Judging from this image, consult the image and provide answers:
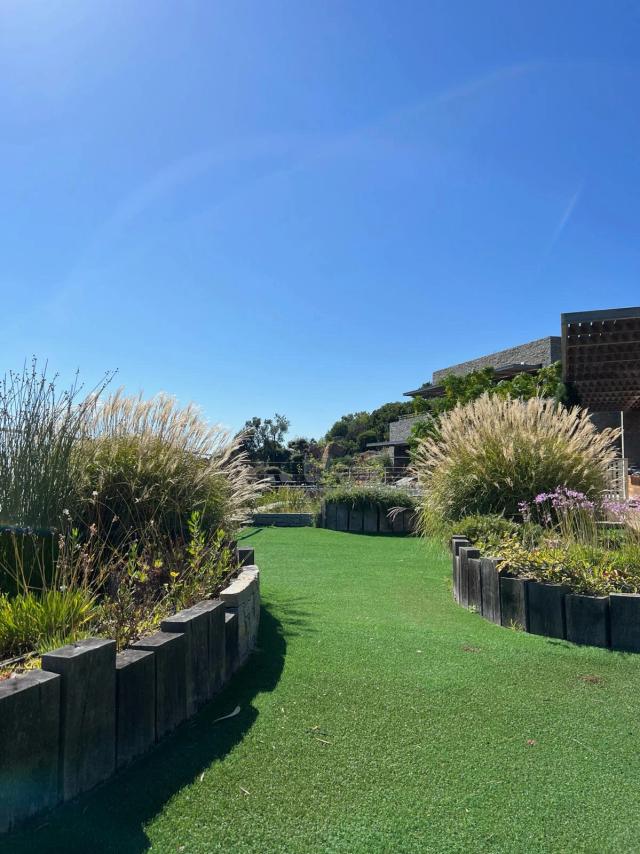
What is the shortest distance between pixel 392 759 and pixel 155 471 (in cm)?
266

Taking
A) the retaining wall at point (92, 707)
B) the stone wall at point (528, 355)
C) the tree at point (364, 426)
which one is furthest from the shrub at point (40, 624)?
the tree at point (364, 426)

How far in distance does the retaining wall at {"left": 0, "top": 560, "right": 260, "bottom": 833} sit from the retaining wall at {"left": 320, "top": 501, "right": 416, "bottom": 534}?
780 cm

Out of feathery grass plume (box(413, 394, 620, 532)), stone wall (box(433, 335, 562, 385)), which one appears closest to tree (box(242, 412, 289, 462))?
stone wall (box(433, 335, 562, 385))

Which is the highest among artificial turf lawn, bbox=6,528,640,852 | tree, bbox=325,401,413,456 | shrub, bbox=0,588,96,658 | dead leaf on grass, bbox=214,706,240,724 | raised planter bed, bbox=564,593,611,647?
tree, bbox=325,401,413,456

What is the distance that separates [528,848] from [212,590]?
1971mm

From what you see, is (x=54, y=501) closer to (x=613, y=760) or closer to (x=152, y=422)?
(x=152, y=422)

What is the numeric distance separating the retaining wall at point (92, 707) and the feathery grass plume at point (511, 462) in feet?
12.4

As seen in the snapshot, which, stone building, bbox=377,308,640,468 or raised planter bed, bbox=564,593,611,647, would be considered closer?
raised planter bed, bbox=564,593,611,647

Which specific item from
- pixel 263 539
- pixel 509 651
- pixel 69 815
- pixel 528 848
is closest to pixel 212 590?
pixel 69 815

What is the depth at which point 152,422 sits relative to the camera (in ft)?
14.8

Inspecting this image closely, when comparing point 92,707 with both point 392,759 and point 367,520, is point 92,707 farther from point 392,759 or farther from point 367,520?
point 367,520

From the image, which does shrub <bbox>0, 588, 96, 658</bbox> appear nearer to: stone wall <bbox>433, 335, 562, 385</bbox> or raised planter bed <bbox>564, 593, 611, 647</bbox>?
raised planter bed <bbox>564, 593, 611, 647</bbox>

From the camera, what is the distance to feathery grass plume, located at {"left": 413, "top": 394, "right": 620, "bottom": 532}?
5.66 metres

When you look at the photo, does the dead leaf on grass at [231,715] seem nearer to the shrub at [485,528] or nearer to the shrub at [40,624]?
the shrub at [40,624]
